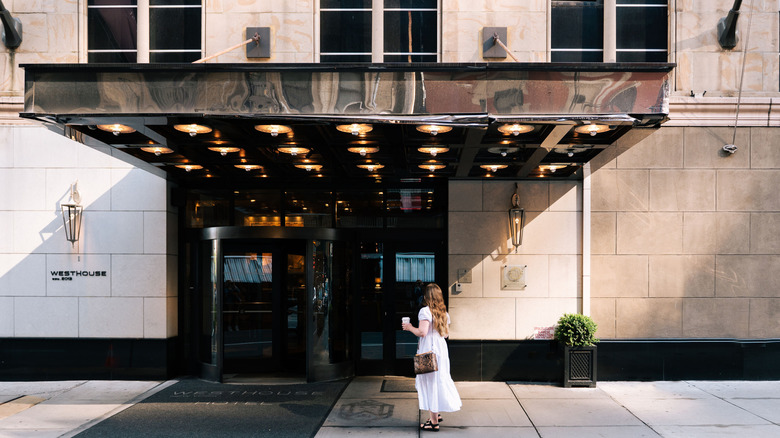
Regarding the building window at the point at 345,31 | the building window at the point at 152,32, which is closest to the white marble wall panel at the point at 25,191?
the building window at the point at 152,32

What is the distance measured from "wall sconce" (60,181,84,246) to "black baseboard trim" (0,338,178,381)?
6.17ft

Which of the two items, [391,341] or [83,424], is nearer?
[83,424]

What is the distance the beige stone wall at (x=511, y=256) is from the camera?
1038cm

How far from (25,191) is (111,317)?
2.81 m

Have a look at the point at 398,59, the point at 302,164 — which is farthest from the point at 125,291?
the point at 398,59

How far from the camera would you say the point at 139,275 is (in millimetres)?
10547

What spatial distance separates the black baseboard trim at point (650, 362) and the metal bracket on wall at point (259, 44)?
6.37 metres

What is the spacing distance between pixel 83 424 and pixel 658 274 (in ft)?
31.1

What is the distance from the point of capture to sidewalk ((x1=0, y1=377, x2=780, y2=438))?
7313 millimetres

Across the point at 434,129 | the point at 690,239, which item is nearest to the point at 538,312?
the point at 690,239

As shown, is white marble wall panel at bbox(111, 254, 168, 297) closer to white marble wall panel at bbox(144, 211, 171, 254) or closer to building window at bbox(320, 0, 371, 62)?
white marble wall panel at bbox(144, 211, 171, 254)

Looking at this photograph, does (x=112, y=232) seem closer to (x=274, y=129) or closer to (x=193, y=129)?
(x=193, y=129)

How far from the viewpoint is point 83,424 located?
7711mm

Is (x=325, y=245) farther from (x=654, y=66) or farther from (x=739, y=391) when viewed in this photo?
(x=739, y=391)
